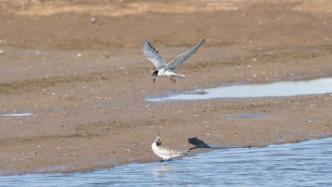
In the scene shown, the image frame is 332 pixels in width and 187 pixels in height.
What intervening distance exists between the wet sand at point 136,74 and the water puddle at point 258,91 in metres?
0.33

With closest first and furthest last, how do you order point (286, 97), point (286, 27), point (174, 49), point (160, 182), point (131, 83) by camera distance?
1. point (160, 182)
2. point (286, 97)
3. point (131, 83)
4. point (174, 49)
5. point (286, 27)

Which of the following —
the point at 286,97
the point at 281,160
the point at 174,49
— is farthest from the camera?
the point at 174,49

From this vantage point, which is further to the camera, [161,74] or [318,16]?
[318,16]

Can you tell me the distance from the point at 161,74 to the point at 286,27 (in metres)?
8.80

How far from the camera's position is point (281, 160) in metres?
11.5

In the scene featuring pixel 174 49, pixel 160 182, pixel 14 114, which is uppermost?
pixel 174 49

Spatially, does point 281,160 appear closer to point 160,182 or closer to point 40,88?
point 160,182

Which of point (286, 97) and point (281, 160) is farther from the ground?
point (286, 97)

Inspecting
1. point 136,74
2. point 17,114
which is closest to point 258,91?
point 136,74

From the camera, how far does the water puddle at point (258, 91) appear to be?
15.3m

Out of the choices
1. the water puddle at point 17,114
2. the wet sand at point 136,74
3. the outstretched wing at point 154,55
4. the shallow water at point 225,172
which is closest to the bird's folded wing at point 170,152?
the shallow water at point 225,172

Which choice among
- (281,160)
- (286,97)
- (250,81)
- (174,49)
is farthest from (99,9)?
(281,160)

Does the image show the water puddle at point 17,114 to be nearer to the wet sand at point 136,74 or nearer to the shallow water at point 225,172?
the wet sand at point 136,74

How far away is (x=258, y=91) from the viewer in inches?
627
